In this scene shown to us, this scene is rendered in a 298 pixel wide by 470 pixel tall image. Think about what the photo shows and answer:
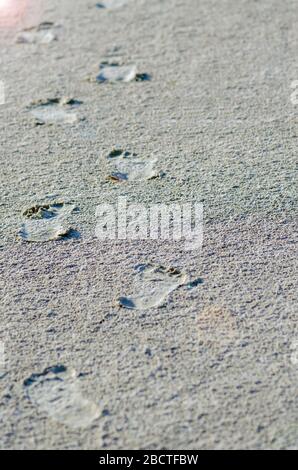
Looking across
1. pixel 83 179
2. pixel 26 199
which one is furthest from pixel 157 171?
pixel 26 199

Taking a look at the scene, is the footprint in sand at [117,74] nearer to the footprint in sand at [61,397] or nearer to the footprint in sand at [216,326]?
the footprint in sand at [216,326]

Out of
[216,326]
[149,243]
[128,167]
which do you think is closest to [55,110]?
[128,167]

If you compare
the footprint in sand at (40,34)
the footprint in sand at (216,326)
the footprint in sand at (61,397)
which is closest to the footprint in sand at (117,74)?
the footprint in sand at (40,34)

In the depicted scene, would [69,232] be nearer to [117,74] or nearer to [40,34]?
[117,74]

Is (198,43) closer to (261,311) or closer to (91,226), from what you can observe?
(91,226)

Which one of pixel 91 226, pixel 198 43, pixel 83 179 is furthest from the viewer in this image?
pixel 198 43

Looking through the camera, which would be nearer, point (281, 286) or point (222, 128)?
point (281, 286)

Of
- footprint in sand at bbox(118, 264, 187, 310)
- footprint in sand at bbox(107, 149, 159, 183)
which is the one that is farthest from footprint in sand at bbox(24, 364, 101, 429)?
footprint in sand at bbox(107, 149, 159, 183)
